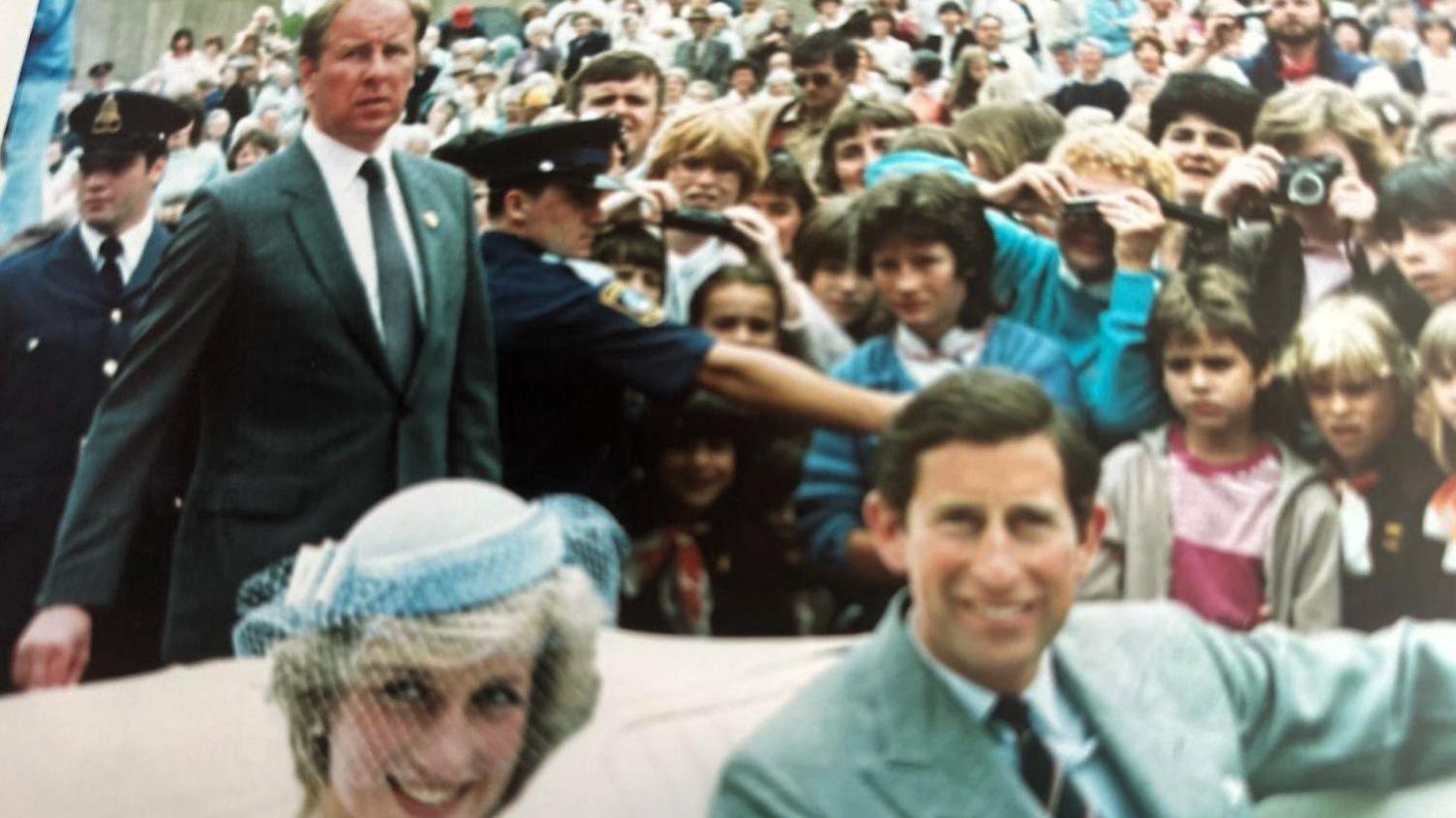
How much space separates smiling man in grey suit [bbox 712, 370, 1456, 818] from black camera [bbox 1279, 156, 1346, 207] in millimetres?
573

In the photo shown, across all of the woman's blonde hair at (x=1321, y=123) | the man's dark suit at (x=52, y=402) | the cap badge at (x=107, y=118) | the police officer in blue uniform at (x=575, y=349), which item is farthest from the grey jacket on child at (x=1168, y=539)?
the cap badge at (x=107, y=118)

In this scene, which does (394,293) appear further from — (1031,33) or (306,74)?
(1031,33)

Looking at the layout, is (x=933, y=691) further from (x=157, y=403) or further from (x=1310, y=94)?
(x=157, y=403)

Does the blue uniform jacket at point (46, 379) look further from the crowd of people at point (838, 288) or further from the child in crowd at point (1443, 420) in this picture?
the child in crowd at point (1443, 420)

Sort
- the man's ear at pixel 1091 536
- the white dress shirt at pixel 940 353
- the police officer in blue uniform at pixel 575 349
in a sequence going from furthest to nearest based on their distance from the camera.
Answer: the police officer in blue uniform at pixel 575 349 → the white dress shirt at pixel 940 353 → the man's ear at pixel 1091 536

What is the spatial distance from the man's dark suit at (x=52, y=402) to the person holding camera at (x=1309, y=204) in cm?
174

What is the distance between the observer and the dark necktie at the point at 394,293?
8.24 feet

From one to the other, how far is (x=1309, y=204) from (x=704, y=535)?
A: 3.47 feet

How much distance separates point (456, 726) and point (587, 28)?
3.97 ft

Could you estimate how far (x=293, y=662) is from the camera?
2.35 m

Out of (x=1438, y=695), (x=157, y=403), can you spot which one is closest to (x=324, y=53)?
(x=157, y=403)

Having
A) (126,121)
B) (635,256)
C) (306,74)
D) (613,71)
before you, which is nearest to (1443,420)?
(635,256)

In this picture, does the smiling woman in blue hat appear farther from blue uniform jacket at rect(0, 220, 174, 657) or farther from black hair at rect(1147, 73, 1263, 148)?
black hair at rect(1147, 73, 1263, 148)

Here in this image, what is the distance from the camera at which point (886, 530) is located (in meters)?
2.22
